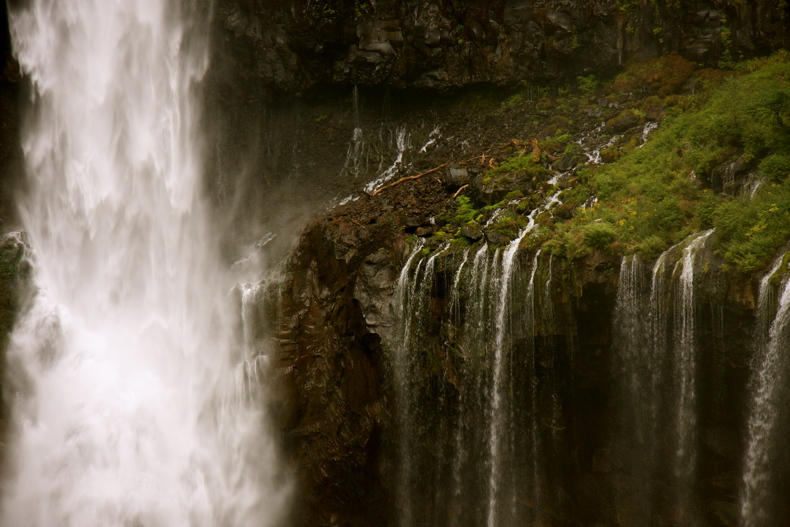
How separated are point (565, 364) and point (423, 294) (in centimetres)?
404

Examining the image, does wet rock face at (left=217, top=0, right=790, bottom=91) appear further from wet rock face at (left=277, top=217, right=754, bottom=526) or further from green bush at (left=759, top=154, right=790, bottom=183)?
green bush at (left=759, top=154, right=790, bottom=183)

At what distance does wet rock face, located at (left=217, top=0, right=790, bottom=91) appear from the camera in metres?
20.7

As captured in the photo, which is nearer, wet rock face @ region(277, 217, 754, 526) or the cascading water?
wet rock face @ region(277, 217, 754, 526)

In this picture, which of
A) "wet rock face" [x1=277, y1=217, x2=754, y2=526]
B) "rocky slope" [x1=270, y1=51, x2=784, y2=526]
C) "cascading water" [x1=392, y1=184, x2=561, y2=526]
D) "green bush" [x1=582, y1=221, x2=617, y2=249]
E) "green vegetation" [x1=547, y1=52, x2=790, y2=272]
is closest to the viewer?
"green vegetation" [x1=547, y1=52, x2=790, y2=272]

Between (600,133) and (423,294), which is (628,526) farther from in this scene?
(600,133)

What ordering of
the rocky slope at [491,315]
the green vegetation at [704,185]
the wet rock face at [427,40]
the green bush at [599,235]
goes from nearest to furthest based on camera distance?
the green vegetation at [704,185] < the rocky slope at [491,315] < the green bush at [599,235] < the wet rock face at [427,40]

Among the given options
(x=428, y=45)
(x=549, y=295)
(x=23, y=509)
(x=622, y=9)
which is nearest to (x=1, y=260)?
(x=23, y=509)

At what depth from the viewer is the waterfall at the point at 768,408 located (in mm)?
10539

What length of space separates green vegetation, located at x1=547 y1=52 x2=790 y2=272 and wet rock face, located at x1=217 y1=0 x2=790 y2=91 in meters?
5.29

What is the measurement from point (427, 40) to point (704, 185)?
1207cm

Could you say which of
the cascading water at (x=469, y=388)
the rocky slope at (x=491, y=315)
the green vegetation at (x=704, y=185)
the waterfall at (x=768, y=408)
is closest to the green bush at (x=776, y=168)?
the green vegetation at (x=704, y=185)

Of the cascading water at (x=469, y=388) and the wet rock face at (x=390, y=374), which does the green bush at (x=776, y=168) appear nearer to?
the wet rock face at (x=390, y=374)

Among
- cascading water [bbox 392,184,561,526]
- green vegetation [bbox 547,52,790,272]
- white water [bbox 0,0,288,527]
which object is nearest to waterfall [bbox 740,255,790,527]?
green vegetation [bbox 547,52,790,272]

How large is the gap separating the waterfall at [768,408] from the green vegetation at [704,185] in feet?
2.73
